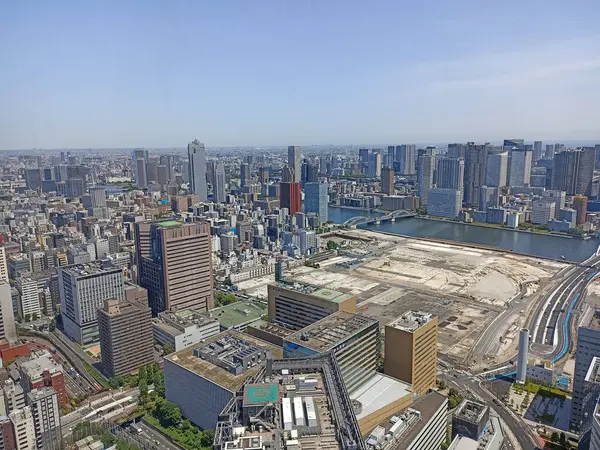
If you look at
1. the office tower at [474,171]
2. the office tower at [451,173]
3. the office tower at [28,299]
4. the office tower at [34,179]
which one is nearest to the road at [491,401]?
the office tower at [28,299]

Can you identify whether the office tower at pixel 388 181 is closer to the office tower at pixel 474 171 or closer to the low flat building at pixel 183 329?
the office tower at pixel 474 171

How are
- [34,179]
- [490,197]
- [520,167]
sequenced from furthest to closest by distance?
[520,167]
[490,197]
[34,179]

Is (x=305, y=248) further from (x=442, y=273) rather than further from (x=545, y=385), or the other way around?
(x=545, y=385)

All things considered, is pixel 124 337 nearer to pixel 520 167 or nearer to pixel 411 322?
pixel 411 322

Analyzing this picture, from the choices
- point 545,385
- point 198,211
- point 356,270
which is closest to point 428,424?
point 545,385

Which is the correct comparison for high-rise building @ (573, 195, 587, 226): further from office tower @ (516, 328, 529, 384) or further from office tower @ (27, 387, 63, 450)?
office tower @ (27, 387, 63, 450)

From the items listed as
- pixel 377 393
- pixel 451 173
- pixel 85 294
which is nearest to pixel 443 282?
pixel 377 393

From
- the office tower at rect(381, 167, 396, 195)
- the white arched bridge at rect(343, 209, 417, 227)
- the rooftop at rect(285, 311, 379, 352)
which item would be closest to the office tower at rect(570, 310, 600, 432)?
the rooftop at rect(285, 311, 379, 352)
